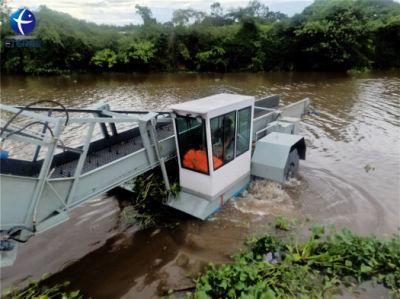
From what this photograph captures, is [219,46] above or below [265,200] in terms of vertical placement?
above

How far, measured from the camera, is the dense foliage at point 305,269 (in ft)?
11.8

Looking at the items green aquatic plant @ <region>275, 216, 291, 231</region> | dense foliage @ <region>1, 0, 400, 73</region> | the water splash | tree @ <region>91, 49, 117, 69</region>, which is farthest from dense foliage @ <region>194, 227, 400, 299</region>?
tree @ <region>91, 49, 117, 69</region>

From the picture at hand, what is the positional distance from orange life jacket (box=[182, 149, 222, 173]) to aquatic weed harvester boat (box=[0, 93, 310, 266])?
0.7 inches

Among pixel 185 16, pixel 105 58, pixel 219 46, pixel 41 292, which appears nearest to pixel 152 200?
pixel 41 292

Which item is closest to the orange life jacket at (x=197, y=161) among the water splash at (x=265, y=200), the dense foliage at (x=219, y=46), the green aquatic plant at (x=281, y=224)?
the water splash at (x=265, y=200)

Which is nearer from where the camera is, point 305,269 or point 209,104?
point 305,269

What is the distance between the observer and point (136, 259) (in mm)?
4562

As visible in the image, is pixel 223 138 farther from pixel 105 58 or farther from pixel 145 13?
pixel 145 13

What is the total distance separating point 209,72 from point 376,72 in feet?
42.9

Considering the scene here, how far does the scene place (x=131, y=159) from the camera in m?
4.57

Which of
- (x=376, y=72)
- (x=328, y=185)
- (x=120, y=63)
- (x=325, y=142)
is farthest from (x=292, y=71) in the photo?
(x=328, y=185)

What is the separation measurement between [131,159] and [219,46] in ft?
76.3

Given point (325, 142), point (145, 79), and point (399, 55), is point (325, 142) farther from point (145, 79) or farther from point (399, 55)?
point (399, 55)

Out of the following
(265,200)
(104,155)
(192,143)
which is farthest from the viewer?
(265,200)
